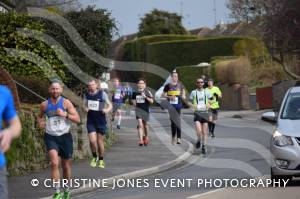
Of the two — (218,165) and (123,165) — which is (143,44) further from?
(218,165)

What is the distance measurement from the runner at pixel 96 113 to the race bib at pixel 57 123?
3.31 meters

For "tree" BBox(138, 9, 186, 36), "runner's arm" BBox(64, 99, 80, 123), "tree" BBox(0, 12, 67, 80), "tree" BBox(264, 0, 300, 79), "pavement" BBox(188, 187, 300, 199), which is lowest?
"pavement" BBox(188, 187, 300, 199)

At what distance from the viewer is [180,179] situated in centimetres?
1405

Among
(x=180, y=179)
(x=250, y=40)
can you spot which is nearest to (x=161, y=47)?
(x=250, y=40)

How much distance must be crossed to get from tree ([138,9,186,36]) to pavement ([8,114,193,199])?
53630 millimetres

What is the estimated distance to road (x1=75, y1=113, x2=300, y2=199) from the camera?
12.2m

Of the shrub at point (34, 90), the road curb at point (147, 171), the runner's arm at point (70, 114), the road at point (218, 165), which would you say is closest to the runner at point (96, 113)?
the road curb at point (147, 171)

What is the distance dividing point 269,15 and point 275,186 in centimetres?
2567

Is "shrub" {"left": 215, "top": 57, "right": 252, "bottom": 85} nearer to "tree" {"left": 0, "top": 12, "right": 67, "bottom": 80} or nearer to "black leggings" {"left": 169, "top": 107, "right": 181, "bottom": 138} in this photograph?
"black leggings" {"left": 169, "top": 107, "right": 181, "bottom": 138}

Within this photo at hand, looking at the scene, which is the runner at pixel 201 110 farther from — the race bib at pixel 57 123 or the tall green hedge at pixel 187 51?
the tall green hedge at pixel 187 51

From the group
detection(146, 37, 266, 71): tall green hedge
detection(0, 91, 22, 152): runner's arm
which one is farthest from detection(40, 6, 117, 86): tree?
detection(146, 37, 266, 71): tall green hedge

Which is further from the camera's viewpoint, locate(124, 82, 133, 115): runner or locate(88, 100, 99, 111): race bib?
locate(124, 82, 133, 115): runner

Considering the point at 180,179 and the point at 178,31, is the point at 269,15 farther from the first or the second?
the point at 178,31

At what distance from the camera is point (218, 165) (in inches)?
639
